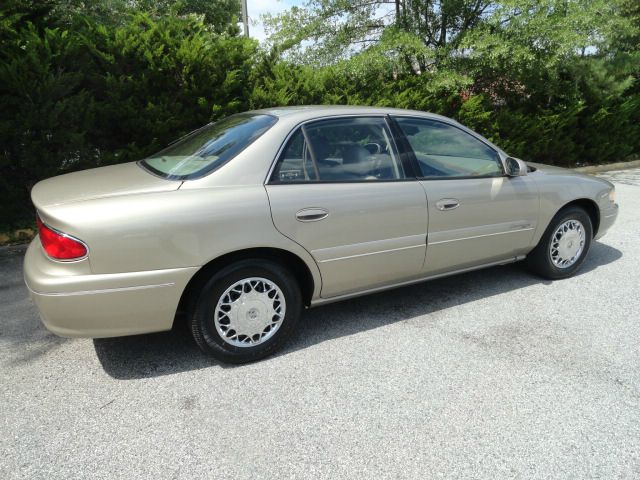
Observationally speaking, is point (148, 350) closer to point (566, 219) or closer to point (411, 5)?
point (566, 219)

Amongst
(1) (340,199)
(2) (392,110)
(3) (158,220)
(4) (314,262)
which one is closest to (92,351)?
(3) (158,220)

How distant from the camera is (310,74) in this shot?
762cm

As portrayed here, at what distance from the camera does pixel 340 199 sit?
3158 millimetres

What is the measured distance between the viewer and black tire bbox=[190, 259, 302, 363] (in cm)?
287

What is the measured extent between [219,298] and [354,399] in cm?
97

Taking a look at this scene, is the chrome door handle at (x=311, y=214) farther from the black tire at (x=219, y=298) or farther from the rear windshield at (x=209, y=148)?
the rear windshield at (x=209, y=148)

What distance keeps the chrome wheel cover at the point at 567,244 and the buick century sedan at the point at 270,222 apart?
30 cm

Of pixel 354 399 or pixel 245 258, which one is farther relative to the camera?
pixel 245 258

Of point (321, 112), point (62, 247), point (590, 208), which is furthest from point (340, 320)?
point (590, 208)

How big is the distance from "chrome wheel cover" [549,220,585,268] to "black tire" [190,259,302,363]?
8.34ft

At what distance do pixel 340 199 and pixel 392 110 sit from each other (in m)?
0.98

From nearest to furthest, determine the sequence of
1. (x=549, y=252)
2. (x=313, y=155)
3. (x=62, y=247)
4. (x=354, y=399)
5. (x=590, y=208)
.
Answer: (x=62, y=247), (x=354, y=399), (x=313, y=155), (x=549, y=252), (x=590, y=208)

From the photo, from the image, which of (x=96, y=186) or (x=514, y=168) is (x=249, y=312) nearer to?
(x=96, y=186)

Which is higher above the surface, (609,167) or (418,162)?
(418,162)
